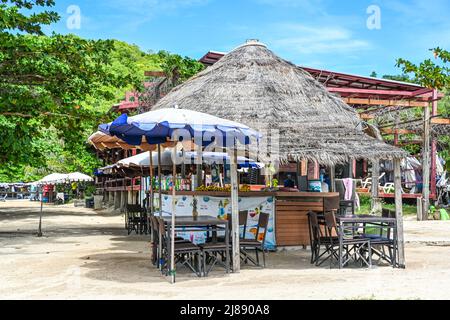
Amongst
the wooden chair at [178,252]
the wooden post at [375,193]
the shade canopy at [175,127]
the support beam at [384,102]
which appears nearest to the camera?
the shade canopy at [175,127]

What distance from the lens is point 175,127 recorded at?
24.6 feet

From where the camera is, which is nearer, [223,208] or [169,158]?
[223,208]

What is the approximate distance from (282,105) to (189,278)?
437 cm

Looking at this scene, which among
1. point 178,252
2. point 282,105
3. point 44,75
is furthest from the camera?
point 44,75

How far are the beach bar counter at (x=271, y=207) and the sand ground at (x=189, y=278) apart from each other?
15.7 inches

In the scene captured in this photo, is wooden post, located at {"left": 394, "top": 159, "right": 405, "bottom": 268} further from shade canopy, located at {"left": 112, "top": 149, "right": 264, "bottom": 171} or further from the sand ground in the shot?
shade canopy, located at {"left": 112, "top": 149, "right": 264, "bottom": 171}

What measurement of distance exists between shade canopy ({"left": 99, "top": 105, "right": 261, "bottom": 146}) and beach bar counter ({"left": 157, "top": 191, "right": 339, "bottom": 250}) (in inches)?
124

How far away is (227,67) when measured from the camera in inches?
476

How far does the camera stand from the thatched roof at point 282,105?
9.59 meters

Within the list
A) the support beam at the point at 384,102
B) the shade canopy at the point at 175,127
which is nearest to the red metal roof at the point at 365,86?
the support beam at the point at 384,102

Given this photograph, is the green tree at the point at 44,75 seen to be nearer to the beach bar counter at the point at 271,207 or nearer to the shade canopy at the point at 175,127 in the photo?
the beach bar counter at the point at 271,207

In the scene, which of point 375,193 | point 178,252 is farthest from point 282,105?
point 375,193

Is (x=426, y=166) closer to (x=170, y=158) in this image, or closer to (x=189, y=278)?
(x=170, y=158)
